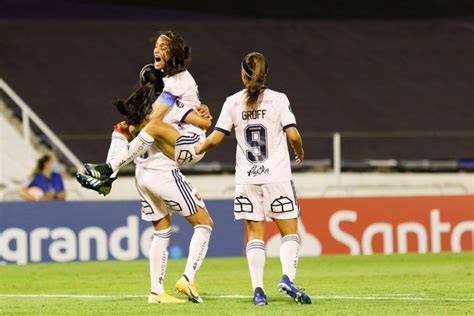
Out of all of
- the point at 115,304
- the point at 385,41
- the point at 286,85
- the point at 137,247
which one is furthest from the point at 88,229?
the point at 385,41

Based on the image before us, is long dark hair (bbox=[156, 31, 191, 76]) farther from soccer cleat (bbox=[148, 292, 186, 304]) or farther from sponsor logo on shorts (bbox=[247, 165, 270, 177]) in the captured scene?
soccer cleat (bbox=[148, 292, 186, 304])

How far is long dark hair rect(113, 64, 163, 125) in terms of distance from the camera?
37.0 feet

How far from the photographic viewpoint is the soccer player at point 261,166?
432 inches

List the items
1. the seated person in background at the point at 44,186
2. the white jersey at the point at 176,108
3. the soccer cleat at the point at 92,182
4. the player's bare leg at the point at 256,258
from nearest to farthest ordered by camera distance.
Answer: the player's bare leg at the point at 256,258
the soccer cleat at the point at 92,182
the white jersey at the point at 176,108
the seated person in background at the point at 44,186

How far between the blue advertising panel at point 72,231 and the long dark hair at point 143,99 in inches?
323

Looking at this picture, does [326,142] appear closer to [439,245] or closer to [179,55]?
[439,245]

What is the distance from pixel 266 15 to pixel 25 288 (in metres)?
20.7

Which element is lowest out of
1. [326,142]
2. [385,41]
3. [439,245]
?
[439,245]

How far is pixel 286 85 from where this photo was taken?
30.0 meters

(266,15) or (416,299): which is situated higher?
(266,15)

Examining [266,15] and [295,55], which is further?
[266,15]

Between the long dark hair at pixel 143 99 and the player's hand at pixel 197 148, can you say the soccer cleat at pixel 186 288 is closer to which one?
the player's hand at pixel 197 148

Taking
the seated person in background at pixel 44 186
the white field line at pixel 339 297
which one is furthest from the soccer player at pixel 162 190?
the seated person in background at pixel 44 186

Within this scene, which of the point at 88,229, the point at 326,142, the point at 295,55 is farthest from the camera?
the point at 295,55
